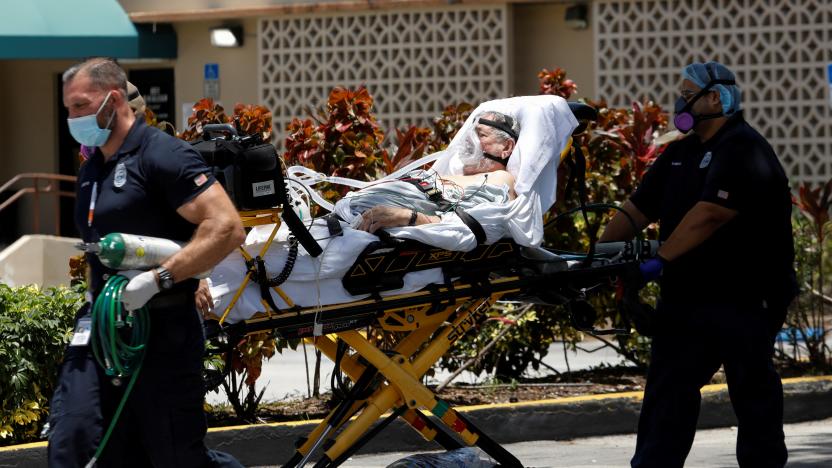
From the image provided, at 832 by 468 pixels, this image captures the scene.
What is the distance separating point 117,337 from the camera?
4.95 m

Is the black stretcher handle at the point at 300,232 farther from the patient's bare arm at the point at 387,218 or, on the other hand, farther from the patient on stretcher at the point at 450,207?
the patient's bare arm at the point at 387,218

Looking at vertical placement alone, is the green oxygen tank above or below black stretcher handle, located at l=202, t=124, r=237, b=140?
below

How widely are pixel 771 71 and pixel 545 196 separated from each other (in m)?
10.2

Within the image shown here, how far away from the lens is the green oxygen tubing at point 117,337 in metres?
4.96

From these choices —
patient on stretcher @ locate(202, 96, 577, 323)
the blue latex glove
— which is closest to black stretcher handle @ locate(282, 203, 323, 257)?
patient on stretcher @ locate(202, 96, 577, 323)

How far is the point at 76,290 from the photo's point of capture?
8.20 m

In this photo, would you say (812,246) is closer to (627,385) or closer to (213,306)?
(627,385)

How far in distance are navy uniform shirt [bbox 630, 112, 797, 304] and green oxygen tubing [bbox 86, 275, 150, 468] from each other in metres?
2.34

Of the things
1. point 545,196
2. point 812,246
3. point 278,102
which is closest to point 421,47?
point 278,102

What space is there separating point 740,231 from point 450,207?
1.22m

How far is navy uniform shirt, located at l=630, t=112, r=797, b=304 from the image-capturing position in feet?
19.9

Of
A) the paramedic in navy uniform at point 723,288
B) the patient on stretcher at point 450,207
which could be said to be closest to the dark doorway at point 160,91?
the patient on stretcher at point 450,207

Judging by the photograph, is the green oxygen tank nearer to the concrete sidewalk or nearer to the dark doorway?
the concrete sidewalk

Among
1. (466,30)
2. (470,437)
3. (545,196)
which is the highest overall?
(466,30)
